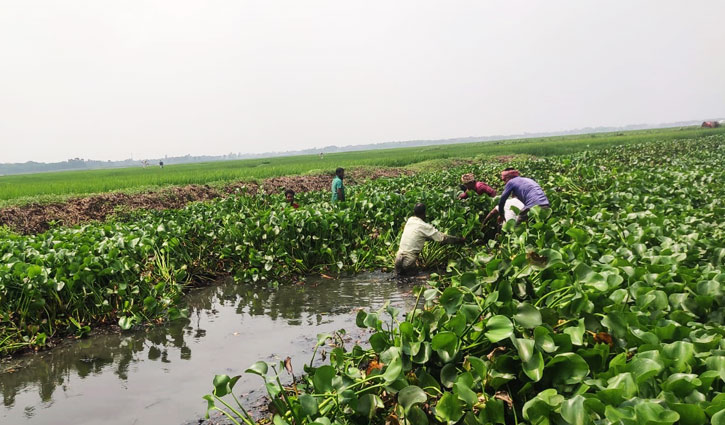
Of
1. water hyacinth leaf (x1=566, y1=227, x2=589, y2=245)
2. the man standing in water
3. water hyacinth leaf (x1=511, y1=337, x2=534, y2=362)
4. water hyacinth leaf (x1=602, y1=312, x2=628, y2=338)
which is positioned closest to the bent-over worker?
water hyacinth leaf (x1=566, y1=227, x2=589, y2=245)

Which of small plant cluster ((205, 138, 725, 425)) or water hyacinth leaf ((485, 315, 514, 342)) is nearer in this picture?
small plant cluster ((205, 138, 725, 425))

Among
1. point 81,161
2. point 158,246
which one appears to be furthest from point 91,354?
point 81,161

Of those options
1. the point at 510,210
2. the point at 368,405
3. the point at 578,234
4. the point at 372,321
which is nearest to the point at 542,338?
the point at 368,405

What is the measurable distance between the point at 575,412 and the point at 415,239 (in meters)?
5.68

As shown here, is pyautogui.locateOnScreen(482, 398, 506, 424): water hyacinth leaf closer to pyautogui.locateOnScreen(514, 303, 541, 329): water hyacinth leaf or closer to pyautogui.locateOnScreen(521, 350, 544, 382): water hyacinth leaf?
pyautogui.locateOnScreen(521, 350, 544, 382): water hyacinth leaf

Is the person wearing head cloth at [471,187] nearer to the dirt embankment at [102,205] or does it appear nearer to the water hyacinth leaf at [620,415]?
the dirt embankment at [102,205]

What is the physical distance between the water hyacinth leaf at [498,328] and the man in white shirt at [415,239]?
200 inches

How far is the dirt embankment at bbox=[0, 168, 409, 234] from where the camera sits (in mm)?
13148

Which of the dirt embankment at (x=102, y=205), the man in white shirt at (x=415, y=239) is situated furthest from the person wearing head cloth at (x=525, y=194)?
the dirt embankment at (x=102, y=205)

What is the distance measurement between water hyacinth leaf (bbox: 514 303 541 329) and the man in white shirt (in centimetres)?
503

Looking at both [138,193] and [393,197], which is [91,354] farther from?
[138,193]

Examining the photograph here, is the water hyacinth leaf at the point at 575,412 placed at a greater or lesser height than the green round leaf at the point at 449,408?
greater

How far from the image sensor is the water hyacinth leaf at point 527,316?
2.03m

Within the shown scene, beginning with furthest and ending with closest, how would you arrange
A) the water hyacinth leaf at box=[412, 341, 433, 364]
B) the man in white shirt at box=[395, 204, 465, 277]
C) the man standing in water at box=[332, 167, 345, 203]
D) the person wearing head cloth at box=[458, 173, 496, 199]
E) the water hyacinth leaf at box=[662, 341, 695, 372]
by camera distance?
the man standing in water at box=[332, 167, 345, 203], the person wearing head cloth at box=[458, 173, 496, 199], the man in white shirt at box=[395, 204, 465, 277], the water hyacinth leaf at box=[412, 341, 433, 364], the water hyacinth leaf at box=[662, 341, 695, 372]
